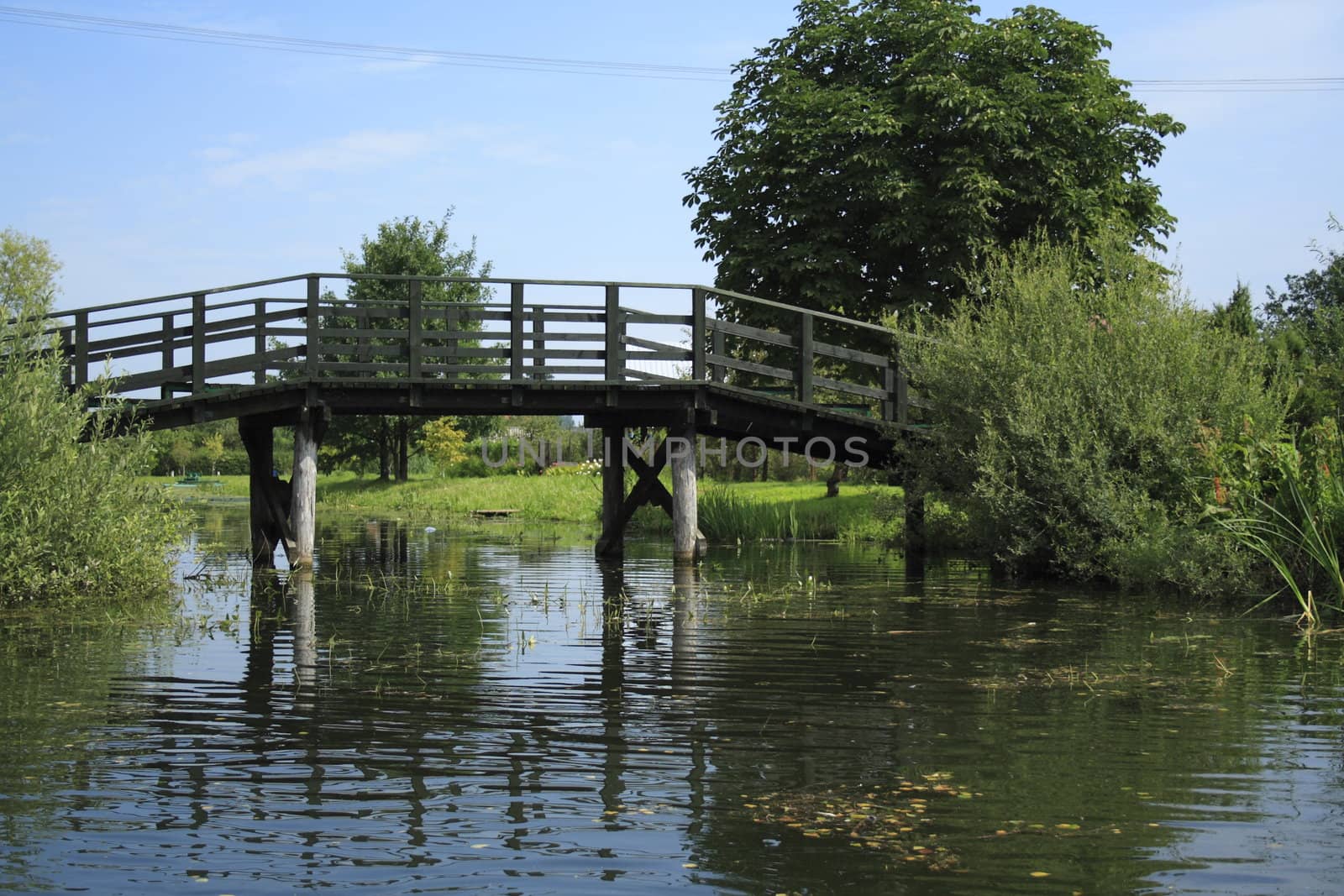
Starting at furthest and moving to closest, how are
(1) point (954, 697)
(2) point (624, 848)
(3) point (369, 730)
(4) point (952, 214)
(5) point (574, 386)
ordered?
(4) point (952, 214)
(5) point (574, 386)
(1) point (954, 697)
(3) point (369, 730)
(2) point (624, 848)

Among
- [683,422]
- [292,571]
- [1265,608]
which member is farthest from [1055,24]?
[292,571]

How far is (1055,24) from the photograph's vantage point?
30.0 meters

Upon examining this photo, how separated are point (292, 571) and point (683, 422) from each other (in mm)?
6559

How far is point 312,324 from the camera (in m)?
20.9

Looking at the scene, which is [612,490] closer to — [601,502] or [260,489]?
[260,489]

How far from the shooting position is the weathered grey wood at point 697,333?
2205 centimetres

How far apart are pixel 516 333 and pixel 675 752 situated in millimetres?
13721

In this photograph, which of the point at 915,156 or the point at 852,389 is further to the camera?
the point at 915,156

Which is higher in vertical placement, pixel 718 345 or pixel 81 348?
pixel 718 345

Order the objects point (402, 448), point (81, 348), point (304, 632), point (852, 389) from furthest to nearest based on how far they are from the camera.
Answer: point (402, 448) < point (852, 389) < point (81, 348) < point (304, 632)

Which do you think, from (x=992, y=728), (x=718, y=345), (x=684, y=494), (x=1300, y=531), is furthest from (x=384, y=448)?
(x=992, y=728)

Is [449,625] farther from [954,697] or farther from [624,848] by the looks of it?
[624,848]

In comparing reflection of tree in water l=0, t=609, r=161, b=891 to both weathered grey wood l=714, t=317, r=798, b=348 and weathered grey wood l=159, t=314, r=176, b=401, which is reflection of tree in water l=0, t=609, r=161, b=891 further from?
weathered grey wood l=714, t=317, r=798, b=348

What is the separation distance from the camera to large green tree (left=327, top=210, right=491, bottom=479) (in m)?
47.6
